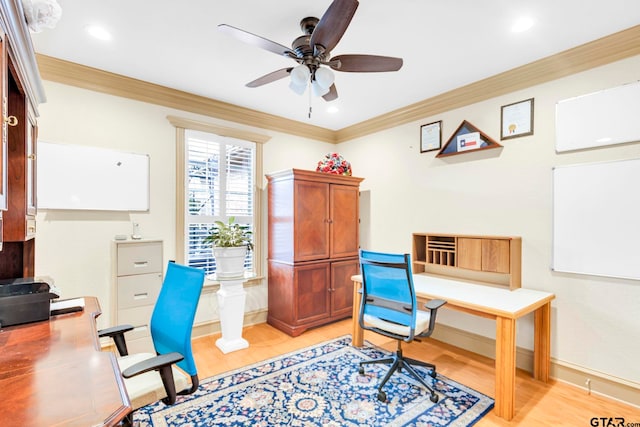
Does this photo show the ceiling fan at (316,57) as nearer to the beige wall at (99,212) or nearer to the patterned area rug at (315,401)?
the beige wall at (99,212)

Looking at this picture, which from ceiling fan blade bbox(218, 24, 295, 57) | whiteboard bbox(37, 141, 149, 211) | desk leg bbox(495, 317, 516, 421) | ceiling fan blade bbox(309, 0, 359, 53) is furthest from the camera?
whiteboard bbox(37, 141, 149, 211)

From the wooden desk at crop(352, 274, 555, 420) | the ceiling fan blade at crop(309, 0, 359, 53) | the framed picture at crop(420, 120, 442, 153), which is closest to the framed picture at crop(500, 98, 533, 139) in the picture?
the framed picture at crop(420, 120, 442, 153)

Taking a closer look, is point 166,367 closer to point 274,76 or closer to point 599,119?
point 274,76

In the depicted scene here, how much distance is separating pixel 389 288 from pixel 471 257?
3.67ft

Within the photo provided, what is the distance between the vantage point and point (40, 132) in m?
2.59

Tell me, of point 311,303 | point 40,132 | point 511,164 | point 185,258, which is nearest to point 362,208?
point 311,303

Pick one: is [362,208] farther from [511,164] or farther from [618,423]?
[618,423]

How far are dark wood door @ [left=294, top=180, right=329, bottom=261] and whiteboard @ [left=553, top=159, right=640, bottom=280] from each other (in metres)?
2.27

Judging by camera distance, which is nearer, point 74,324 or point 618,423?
point 74,324

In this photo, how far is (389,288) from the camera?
2.38 m

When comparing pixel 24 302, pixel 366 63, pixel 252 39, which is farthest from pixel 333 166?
pixel 24 302

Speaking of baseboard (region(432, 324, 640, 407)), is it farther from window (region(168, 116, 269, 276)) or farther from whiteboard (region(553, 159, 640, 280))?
window (region(168, 116, 269, 276))

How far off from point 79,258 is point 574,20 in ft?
14.2

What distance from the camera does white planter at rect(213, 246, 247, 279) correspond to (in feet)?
10.2
